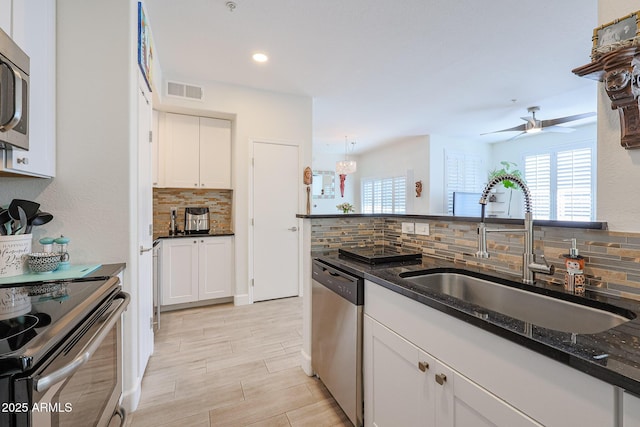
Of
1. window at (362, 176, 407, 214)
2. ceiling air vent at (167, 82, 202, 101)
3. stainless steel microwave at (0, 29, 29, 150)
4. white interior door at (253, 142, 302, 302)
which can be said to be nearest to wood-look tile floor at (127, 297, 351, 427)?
white interior door at (253, 142, 302, 302)

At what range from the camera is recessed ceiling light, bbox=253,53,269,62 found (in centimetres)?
288

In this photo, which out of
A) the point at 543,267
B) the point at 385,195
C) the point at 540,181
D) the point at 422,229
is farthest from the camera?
the point at 385,195

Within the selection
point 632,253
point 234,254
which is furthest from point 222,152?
point 632,253

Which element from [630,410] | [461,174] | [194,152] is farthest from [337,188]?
[630,410]

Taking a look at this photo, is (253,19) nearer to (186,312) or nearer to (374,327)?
(374,327)

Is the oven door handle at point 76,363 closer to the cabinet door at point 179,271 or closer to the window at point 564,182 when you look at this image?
the cabinet door at point 179,271

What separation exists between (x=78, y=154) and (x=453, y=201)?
19.3 feet

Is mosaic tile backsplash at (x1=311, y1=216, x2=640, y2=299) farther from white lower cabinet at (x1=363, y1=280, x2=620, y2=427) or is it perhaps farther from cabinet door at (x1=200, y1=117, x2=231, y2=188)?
cabinet door at (x1=200, y1=117, x2=231, y2=188)

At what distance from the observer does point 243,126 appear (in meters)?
3.61

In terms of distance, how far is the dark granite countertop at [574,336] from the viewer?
23.0 inches

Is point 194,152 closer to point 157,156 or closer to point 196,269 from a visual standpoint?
point 157,156

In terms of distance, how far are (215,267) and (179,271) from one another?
395 millimetres

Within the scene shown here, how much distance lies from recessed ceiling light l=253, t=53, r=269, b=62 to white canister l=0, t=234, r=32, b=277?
236 cm

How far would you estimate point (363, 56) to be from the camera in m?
→ 2.96
